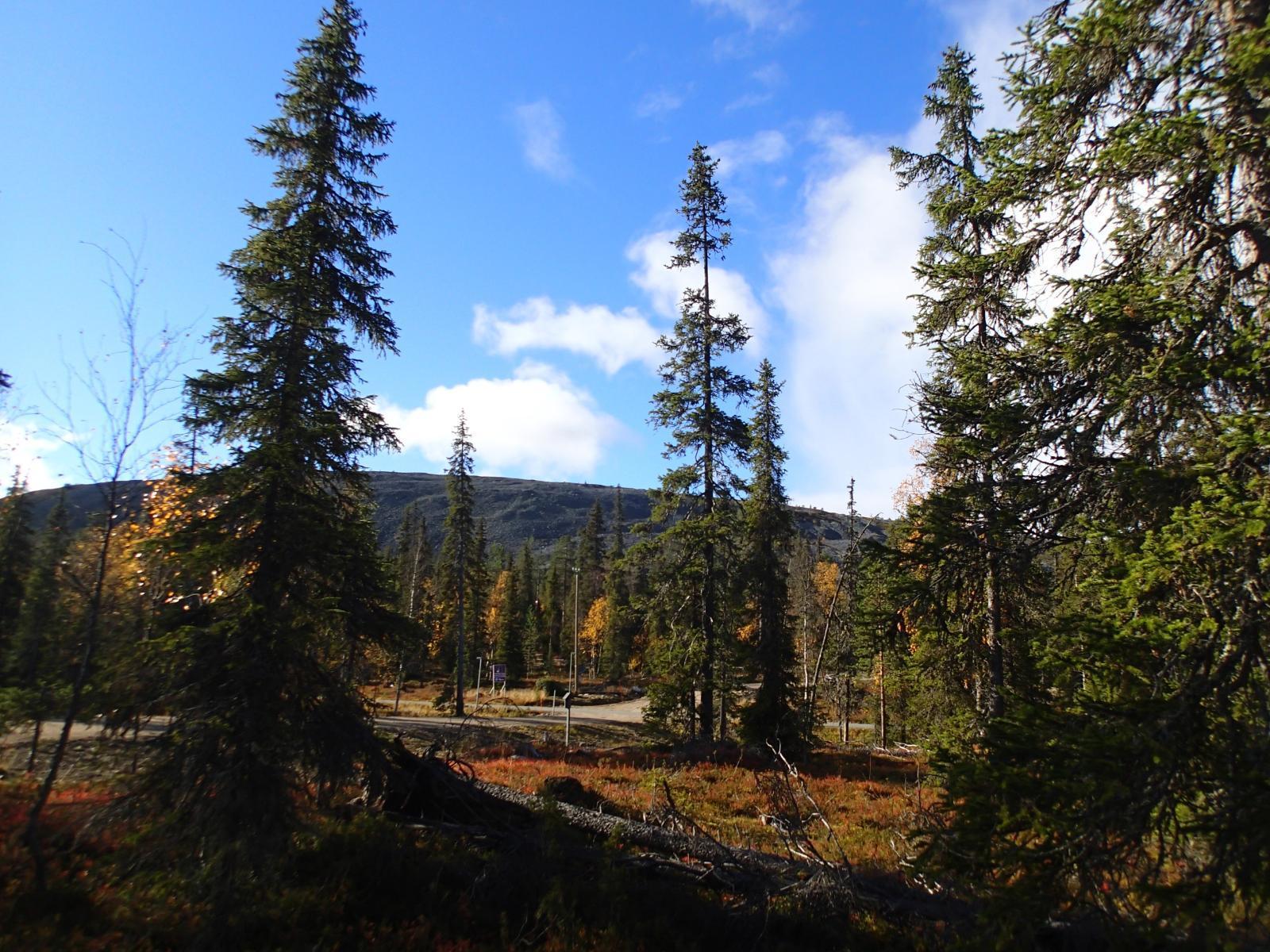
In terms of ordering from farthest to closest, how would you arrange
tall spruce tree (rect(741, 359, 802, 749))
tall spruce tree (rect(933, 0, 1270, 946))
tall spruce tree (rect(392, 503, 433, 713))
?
tall spruce tree (rect(392, 503, 433, 713)), tall spruce tree (rect(741, 359, 802, 749)), tall spruce tree (rect(933, 0, 1270, 946))

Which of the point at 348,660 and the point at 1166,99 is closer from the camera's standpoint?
the point at 1166,99

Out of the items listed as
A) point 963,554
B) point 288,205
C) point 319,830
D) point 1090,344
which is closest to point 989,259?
point 1090,344

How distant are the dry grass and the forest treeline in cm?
254

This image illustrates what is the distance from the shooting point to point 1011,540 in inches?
246

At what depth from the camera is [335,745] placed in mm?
8383

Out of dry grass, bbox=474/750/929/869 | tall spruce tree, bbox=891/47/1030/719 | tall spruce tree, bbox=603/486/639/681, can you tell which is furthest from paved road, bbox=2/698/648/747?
tall spruce tree, bbox=891/47/1030/719

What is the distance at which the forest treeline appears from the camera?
163 inches

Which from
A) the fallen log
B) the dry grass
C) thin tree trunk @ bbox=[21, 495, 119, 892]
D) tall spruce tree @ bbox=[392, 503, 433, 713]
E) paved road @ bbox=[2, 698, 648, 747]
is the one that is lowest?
paved road @ bbox=[2, 698, 648, 747]

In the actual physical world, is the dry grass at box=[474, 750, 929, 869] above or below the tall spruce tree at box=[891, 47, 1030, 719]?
below

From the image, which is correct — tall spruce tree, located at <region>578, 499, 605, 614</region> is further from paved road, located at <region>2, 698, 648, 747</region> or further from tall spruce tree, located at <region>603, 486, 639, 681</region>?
paved road, located at <region>2, 698, 648, 747</region>

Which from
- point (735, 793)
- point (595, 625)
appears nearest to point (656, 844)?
point (735, 793)

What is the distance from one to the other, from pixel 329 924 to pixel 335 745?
81.2 inches

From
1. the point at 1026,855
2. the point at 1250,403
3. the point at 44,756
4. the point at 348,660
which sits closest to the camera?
the point at 1026,855

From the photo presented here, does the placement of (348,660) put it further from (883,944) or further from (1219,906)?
(1219,906)
